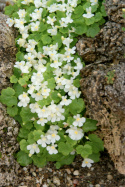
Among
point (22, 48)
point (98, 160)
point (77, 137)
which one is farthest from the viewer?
point (22, 48)

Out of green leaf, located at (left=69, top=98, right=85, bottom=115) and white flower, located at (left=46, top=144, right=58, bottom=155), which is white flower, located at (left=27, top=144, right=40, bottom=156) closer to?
white flower, located at (left=46, top=144, right=58, bottom=155)

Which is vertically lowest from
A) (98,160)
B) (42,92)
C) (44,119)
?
(98,160)

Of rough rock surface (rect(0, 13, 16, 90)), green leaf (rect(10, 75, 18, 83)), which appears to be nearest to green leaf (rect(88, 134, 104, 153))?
green leaf (rect(10, 75, 18, 83))

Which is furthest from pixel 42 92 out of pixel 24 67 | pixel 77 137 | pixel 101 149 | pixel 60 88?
pixel 101 149

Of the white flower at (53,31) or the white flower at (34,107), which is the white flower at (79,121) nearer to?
the white flower at (34,107)

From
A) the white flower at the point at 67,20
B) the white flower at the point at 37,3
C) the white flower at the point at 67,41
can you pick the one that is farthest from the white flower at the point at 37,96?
the white flower at the point at 37,3

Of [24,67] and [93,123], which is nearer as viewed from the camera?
[93,123]

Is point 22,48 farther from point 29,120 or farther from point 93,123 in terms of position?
point 93,123

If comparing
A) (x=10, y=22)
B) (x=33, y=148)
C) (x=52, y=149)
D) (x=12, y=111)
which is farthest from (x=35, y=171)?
(x=10, y=22)
